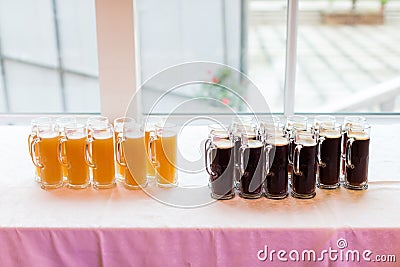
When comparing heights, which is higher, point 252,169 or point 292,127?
point 292,127

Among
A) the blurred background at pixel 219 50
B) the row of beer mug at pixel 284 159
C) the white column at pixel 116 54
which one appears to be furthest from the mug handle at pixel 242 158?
the blurred background at pixel 219 50

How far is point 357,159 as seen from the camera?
1539 millimetres

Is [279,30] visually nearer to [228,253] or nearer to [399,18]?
[399,18]

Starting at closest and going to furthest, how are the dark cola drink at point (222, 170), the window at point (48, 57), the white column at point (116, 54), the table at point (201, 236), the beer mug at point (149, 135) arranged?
the table at point (201, 236) < the dark cola drink at point (222, 170) < the beer mug at point (149, 135) < the white column at point (116, 54) < the window at point (48, 57)

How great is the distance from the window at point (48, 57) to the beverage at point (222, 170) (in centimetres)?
153

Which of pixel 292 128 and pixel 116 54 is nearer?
pixel 292 128

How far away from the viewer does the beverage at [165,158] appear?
1568mm

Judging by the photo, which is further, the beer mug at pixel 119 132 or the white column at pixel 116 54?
the white column at pixel 116 54

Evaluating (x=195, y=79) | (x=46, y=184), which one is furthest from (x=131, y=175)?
(x=195, y=79)

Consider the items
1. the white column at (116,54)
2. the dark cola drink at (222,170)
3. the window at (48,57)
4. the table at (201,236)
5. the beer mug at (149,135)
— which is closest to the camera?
the table at (201,236)

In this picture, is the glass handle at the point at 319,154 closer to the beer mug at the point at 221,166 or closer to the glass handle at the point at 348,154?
the glass handle at the point at 348,154

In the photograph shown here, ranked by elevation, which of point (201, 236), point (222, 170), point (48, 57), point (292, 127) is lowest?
point (201, 236)

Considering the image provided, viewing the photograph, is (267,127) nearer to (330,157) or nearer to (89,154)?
(330,157)

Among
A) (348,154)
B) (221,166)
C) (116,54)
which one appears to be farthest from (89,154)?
(116,54)
